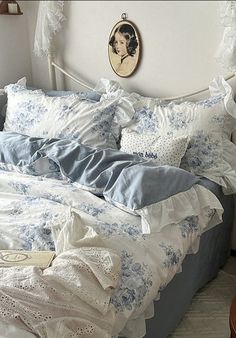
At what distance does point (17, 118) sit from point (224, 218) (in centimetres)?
121

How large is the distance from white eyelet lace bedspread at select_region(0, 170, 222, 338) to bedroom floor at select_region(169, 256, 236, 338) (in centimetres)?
39

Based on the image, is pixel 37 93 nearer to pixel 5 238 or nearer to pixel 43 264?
pixel 5 238

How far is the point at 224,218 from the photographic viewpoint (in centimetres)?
184

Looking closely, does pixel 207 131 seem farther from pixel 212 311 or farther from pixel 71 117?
pixel 212 311

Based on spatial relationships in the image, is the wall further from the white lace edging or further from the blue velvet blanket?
the white lace edging

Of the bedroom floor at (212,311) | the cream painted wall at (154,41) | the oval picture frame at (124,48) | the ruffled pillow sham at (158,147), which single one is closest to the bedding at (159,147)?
the ruffled pillow sham at (158,147)

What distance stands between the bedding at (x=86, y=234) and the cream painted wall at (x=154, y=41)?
62cm

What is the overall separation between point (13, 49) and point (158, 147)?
1.32 meters

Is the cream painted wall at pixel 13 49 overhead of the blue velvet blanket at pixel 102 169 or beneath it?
overhead

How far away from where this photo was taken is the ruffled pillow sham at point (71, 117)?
1.87m

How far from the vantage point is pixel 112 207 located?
141 cm

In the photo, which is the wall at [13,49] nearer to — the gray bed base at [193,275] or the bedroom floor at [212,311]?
the gray bed base at [193,275]

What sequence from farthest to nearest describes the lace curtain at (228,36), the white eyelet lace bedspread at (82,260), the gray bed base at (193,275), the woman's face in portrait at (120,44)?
the woman's face in portrait at (120,44), the lace curtain at (228,36), the gray bed base at (193,275), the white eyelet lace bedspread at (82,260)

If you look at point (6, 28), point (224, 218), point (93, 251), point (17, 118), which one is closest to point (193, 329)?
point (224, 218)
